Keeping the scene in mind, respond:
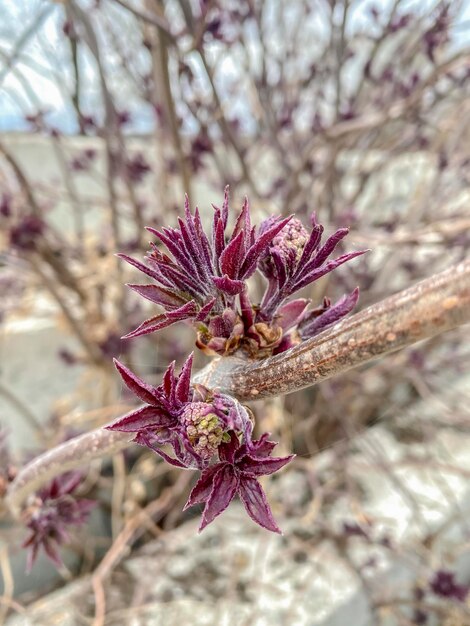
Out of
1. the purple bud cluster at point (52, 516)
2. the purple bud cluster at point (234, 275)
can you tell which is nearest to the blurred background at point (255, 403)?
the purple bud cluster at point (52, 516)

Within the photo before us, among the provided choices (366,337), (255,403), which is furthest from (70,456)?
(255,403)

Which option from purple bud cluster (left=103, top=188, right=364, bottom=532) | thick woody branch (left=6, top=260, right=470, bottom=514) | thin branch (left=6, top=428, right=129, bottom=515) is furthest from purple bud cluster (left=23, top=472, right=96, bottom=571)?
purple bud cluster (left=103, top=188, right=364, bottom=532)

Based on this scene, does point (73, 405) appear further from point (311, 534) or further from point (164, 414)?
point (164, 414)

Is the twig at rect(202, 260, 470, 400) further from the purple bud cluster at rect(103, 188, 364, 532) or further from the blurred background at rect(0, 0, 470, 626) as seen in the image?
the blurred background at rect(0, 0, 470, 626)

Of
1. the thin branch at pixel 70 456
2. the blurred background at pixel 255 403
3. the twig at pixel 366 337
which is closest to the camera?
the twig at pixel 366 337

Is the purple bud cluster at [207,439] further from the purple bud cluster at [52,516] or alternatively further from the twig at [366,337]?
the purple bud cluster at [52,516]
